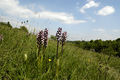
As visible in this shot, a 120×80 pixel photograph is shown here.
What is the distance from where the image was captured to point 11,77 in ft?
8.25

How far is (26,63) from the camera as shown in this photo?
106 inches

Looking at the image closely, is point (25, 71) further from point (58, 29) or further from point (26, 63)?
point (58, 29)

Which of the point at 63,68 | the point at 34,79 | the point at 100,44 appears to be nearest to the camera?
the point at 34,79

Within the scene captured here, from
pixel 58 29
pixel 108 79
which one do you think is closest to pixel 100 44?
pixel 108 79

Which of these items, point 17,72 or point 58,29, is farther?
point 58,29

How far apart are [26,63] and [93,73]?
2.07 meters

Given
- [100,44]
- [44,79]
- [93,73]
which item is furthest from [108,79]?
[100,44]

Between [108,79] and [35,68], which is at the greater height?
[35,68]

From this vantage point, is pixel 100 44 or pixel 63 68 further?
pixel 100 44

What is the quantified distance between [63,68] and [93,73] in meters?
1.11

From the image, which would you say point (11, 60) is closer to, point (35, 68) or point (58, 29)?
point (35, 68)

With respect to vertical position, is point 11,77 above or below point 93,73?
above

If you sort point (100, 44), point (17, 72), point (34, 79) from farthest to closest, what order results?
point (100, 44), point (17, 72), point (34, 79)

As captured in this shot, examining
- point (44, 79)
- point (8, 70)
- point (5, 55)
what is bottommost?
point (44, 79)
